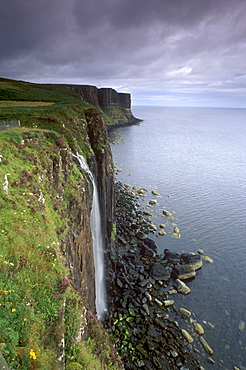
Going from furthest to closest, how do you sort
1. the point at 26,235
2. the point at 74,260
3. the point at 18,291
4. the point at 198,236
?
the point at 198,236
the point at 74,260
the point at 26,235
the point at 18,291

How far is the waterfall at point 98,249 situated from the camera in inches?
995

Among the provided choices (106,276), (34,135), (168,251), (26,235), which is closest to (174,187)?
(168,251)

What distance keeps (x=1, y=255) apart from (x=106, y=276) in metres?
21.2

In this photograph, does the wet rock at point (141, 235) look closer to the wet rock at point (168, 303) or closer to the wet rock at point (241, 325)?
the wet rock at point (168, 303)

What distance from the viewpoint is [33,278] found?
9641 millimetres

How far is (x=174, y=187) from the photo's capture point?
212 ft

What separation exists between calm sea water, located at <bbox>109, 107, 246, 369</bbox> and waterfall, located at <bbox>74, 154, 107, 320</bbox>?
30.0 feet

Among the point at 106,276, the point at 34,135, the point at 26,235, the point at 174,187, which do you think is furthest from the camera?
the point at 174,187

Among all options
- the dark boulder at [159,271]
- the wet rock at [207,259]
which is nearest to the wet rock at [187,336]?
the dark boulder at [159,271]

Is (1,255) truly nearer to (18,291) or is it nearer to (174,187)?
(18,291)

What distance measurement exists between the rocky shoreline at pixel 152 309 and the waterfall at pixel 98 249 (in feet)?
3.82

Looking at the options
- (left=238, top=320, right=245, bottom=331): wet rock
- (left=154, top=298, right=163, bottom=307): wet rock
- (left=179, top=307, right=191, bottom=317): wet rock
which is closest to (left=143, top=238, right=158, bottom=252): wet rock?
(left=154, top=298, right=163, bottom=307): wet rock

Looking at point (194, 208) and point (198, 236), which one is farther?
point (194, 208)

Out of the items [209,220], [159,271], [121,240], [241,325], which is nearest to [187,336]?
[241,325]
